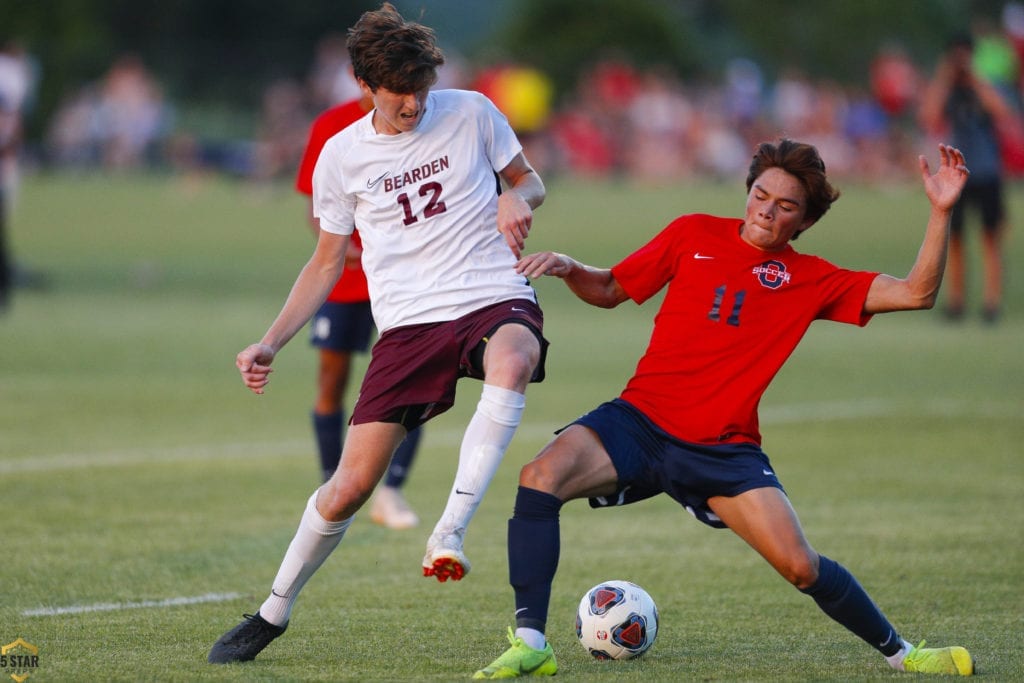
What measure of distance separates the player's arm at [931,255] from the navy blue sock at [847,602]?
0.93 meters

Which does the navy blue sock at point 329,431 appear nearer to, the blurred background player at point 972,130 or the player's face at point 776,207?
the player's face at point 776,207

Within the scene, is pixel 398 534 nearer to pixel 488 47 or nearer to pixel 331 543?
pixel 331 543

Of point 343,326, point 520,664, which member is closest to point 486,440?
point 520,664

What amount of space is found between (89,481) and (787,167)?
5.18 m

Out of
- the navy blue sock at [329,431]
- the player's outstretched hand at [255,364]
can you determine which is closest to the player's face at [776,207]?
the player's outstretched hand at [255,364]

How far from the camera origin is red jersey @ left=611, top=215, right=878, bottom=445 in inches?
219

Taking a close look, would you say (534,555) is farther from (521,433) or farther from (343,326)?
(521,433)

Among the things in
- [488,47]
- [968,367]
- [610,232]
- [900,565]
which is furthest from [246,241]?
[488,47]

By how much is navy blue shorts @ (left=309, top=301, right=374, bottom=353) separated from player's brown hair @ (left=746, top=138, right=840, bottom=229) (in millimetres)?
3228

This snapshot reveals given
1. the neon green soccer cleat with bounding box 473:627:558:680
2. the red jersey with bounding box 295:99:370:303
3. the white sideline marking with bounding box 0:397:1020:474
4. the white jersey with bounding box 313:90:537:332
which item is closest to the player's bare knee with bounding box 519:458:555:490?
the neon green soccer cleat with bounding box 473:627:558:680

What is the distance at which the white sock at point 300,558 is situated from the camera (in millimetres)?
5629

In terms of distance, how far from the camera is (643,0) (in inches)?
2076

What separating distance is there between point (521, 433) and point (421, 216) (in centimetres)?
569

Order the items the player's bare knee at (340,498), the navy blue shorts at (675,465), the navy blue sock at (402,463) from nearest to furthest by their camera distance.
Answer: the navy blue shorts at (675,465) < the player's bare knee at (340,498) < the navy blue sock at (402,463)
